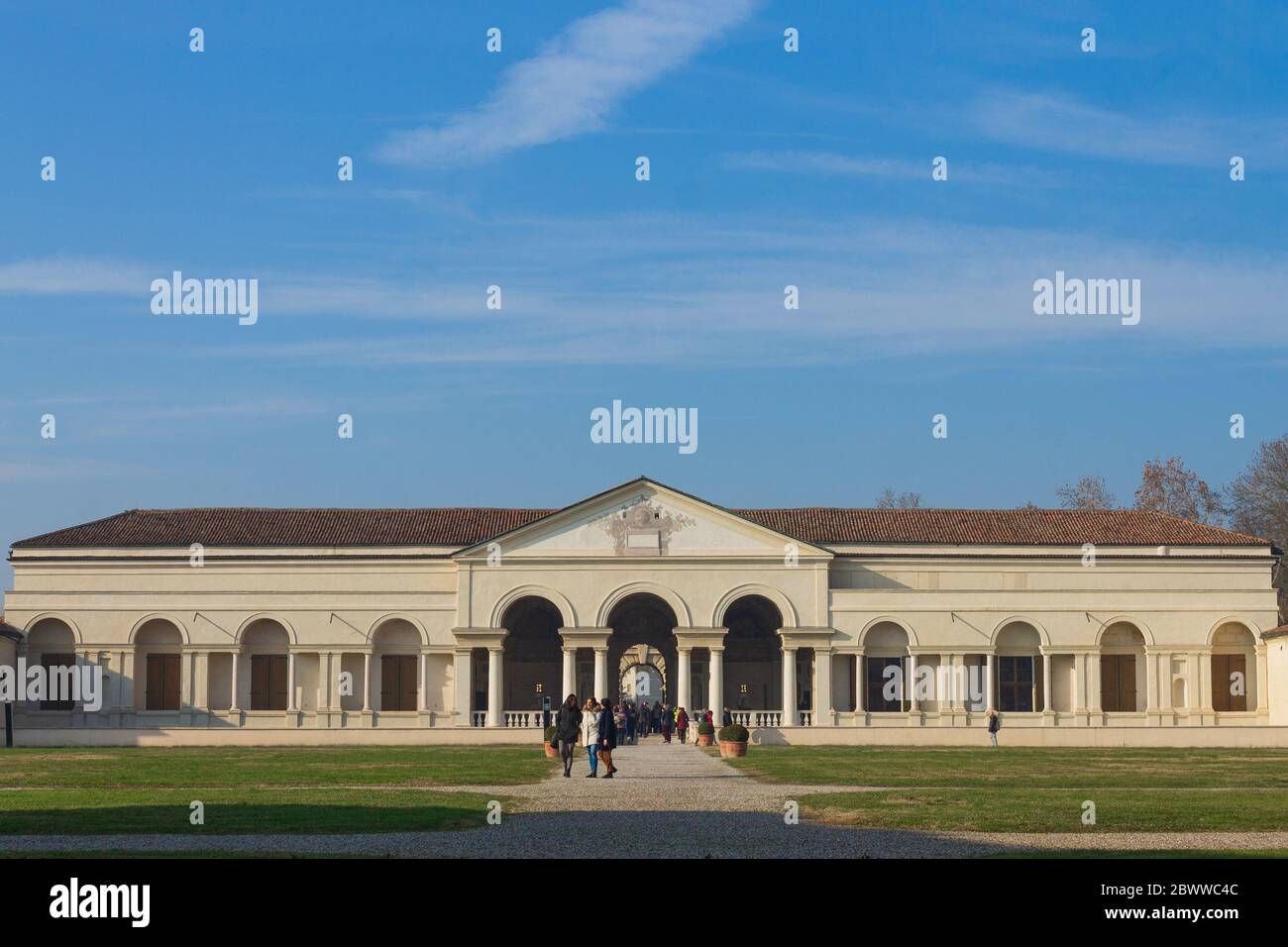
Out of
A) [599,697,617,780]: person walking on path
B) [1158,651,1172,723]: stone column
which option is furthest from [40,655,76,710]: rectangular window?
[1158,651,1172,723]: stone column

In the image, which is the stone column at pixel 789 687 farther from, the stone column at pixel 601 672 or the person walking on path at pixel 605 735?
the person walking on path at pixel 605 735

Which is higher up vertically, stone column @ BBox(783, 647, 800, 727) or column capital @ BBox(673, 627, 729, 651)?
column capital @ BBox(673, 627, 729, 651)

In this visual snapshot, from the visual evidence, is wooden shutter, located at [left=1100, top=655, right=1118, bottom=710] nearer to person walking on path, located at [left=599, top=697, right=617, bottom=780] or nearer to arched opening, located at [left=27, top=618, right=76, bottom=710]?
person walking on path, located at [left=599, top=697, right=617, bottom=780]

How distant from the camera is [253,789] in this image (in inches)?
967

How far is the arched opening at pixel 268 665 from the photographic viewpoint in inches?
2189

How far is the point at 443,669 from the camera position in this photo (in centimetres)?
5559

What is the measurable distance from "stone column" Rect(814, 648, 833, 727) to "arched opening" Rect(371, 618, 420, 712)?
1299 centimetres

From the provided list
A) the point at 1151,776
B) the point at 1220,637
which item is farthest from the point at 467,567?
the point at 1151,776

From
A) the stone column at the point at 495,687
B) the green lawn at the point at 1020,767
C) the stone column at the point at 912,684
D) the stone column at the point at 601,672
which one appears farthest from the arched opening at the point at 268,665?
the green lawn at the point at 1020,767

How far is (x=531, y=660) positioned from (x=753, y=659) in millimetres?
7777

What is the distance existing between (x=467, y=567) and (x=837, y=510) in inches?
547

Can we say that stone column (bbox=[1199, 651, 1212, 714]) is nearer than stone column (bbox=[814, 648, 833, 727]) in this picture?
No

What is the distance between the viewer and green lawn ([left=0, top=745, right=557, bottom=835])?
18781 millimetres
